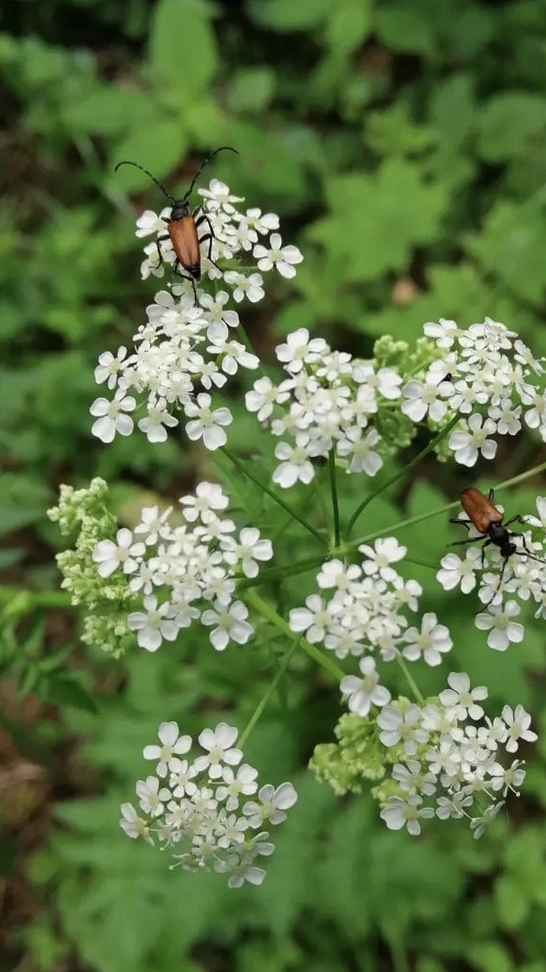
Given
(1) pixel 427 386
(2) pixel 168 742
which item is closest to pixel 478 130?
(1) pixel 427 386

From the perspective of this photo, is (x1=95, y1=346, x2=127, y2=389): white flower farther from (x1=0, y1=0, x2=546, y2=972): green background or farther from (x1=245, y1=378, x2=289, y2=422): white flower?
(x1=0, y1=0, x2=546, y2=972): green background

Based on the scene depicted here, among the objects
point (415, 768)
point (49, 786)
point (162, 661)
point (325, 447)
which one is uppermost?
point (325, 447)

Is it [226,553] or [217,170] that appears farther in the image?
[217,170]

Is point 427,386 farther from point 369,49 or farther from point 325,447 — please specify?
point 369,49

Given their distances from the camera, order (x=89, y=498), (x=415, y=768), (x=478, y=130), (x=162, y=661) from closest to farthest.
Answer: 1. (x=415, y=768)
2. (x=89, y=498)
3. (x=162, y=661)
4. (x=478, y=130)

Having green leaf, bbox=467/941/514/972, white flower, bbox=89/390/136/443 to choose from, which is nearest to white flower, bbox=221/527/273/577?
white flower, bbox=89/390/136/443
